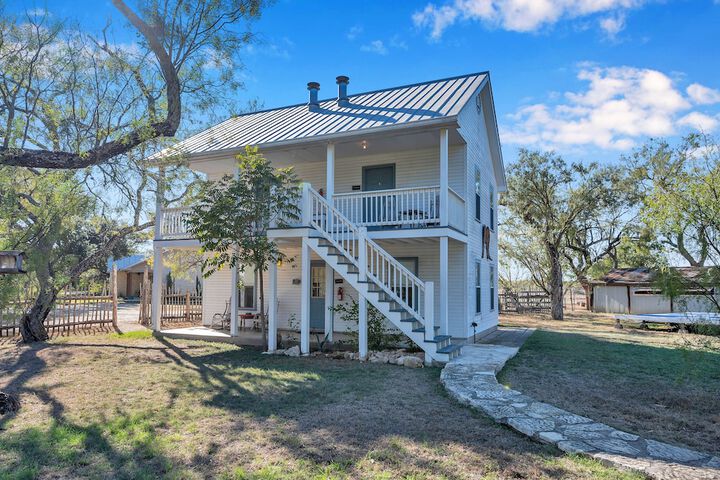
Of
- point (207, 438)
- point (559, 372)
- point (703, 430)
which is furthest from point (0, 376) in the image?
point (703, 430)

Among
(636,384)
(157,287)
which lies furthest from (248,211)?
(636,384)

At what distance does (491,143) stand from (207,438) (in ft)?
47.2

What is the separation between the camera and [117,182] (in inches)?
382

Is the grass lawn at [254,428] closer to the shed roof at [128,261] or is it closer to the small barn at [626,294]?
the small barn at [626,294]

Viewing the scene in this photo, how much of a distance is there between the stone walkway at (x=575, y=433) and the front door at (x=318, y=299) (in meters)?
6.64

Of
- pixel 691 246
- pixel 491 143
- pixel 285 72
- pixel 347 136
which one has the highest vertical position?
pixel 285 72

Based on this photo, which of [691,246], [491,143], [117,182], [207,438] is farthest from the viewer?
[491,143]

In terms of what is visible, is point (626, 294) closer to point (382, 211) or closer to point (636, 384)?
point (636, 384)

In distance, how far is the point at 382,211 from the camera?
35.8 ft

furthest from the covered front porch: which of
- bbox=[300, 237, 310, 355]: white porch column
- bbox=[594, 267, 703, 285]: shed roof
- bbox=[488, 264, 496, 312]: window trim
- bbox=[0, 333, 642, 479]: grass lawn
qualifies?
bbox=[594, 267, 703, 285]: shed roof

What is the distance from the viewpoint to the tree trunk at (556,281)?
79.0ft

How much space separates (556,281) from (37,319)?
2235 cm

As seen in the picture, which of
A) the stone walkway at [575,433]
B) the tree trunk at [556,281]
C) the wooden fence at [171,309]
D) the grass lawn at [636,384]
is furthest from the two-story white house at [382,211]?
the tree trunk at [556,281]

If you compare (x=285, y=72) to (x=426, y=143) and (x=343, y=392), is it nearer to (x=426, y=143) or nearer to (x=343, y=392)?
(x=426, y=143)
